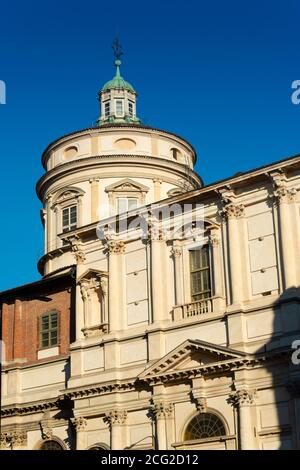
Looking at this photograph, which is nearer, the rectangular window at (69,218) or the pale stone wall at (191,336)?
the pale stone wall at (191,336)

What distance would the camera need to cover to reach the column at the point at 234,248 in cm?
3938

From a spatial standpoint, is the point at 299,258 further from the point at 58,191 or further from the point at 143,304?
the point at 58,191

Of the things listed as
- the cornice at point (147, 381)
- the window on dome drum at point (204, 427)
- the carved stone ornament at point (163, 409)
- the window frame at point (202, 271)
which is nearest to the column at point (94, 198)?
the window frame at point (202, 271)

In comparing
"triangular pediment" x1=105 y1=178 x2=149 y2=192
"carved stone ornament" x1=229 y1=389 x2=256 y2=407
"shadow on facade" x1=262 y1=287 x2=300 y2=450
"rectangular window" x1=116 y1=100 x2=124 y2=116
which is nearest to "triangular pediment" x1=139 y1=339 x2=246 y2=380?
"carved stone ornament" x1=229 y1=389 x2=256 y2=407

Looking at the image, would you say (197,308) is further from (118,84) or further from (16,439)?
(118,84)

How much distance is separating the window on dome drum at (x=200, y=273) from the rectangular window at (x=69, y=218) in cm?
1373

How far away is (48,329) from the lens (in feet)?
151

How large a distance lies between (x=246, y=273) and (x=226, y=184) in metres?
4.02

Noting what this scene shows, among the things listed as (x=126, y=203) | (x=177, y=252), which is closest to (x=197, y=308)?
(x=177, y=252)

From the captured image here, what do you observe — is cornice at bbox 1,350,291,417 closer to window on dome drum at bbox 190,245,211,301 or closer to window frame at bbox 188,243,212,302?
window frame at bbox 188,243,212,302

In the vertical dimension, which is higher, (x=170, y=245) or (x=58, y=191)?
(x=58, y=191)

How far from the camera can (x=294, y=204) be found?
129 feet

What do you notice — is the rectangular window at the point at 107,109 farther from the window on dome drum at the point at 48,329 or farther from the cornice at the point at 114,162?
the window on dome drum at the point at 48,329
